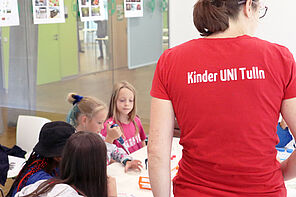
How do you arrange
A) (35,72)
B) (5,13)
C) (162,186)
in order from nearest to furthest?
(162,186) → (5,13) → (35,72)

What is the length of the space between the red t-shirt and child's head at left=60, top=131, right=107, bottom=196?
0.69m

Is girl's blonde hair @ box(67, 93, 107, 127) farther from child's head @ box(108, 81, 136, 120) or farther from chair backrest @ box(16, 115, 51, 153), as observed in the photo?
chair backrest @ box(16, 115, 51, 153)

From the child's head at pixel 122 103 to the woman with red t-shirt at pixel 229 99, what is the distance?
2.17m

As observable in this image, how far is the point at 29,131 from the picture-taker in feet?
11.7

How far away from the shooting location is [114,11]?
5195mm

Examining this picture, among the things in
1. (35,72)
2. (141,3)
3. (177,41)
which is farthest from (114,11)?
(35,72)

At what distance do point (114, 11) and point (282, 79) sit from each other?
4186 mm

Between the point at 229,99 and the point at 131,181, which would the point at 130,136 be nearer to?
the point at 131,181

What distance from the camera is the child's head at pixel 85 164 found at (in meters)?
1.85

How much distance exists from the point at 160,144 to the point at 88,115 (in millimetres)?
1895

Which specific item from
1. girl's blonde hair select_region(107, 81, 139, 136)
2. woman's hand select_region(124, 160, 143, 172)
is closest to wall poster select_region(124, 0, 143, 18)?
girl's blonde hair select_region(107, 81, 139, 136)

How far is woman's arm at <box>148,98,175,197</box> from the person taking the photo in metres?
1.34

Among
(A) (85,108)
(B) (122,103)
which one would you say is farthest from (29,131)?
(B) (122,103)

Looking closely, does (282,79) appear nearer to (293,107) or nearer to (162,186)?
(293,107)
